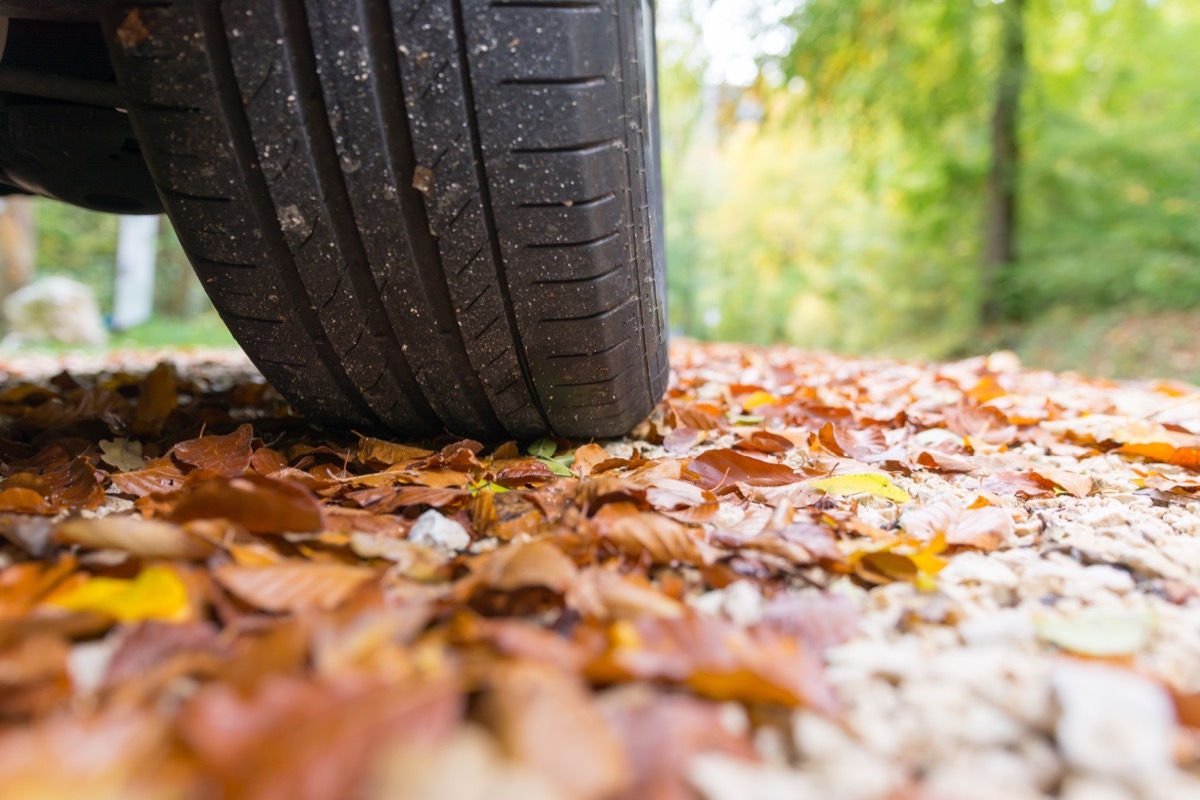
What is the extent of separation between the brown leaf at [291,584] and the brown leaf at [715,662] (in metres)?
0.24

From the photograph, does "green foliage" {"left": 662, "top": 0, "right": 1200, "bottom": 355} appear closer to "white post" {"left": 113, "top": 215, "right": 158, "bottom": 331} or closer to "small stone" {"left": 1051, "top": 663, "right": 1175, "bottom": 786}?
"small stone" {"left": 1051, "top": 663, "right": 1175, "bottom": 786}

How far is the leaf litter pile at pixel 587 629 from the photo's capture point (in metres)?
0.44

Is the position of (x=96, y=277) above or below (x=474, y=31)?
below

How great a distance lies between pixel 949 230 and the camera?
25.7ft

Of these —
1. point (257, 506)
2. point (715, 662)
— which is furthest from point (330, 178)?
point (715, 662)

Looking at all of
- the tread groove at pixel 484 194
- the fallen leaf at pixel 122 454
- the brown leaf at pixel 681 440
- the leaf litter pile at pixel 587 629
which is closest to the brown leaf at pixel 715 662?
the leaf litter pile at pixel 587 629

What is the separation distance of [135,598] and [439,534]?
301mm

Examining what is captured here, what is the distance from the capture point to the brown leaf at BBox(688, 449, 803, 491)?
1084 millimetres

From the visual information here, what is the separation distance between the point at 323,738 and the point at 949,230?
8576 millimetres

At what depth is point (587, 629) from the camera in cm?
61

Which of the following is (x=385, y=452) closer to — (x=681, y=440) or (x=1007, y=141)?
(x=681, y=440)

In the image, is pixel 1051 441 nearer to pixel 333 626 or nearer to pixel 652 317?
pixel 652 317

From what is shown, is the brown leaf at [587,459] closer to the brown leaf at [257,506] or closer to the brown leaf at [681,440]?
the brown leaf at [681,440]

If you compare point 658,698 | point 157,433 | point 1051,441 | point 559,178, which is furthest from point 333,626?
point 1051,441
